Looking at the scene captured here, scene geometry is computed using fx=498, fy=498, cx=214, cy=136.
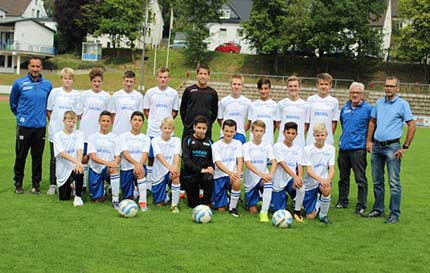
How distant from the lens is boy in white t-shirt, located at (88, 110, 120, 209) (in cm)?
767

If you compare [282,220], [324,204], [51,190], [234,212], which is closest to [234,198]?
[234,212]

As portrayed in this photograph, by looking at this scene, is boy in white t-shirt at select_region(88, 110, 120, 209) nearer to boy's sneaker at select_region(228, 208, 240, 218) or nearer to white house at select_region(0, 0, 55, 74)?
boy's sneaker at select_region(228, 208, 240, 218)

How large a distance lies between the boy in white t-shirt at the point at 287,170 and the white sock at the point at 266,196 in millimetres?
248

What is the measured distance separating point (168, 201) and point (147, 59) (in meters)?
45.1

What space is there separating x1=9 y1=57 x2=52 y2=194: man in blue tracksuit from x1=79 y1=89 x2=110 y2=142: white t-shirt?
60 cm

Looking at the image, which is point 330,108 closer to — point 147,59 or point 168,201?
point 168,201

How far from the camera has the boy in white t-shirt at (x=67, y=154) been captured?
24.8ft

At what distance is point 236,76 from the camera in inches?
325

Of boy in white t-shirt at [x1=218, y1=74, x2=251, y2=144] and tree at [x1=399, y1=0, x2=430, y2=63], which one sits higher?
tree at [x1=399, y1=0, x2=430, y2=63]

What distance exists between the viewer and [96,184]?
7.67 metres

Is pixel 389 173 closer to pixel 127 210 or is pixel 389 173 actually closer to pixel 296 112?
pixel 296 112

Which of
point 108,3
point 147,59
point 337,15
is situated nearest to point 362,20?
point 337,15

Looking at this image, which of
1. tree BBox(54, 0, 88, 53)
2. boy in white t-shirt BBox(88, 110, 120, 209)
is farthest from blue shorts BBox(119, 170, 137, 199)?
tree BBox(54, 0, 88, 53)

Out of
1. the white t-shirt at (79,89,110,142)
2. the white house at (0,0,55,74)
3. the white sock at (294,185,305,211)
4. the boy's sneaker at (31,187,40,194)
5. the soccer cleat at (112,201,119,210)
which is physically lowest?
the boy's sneaker at (31,187,40,194)
